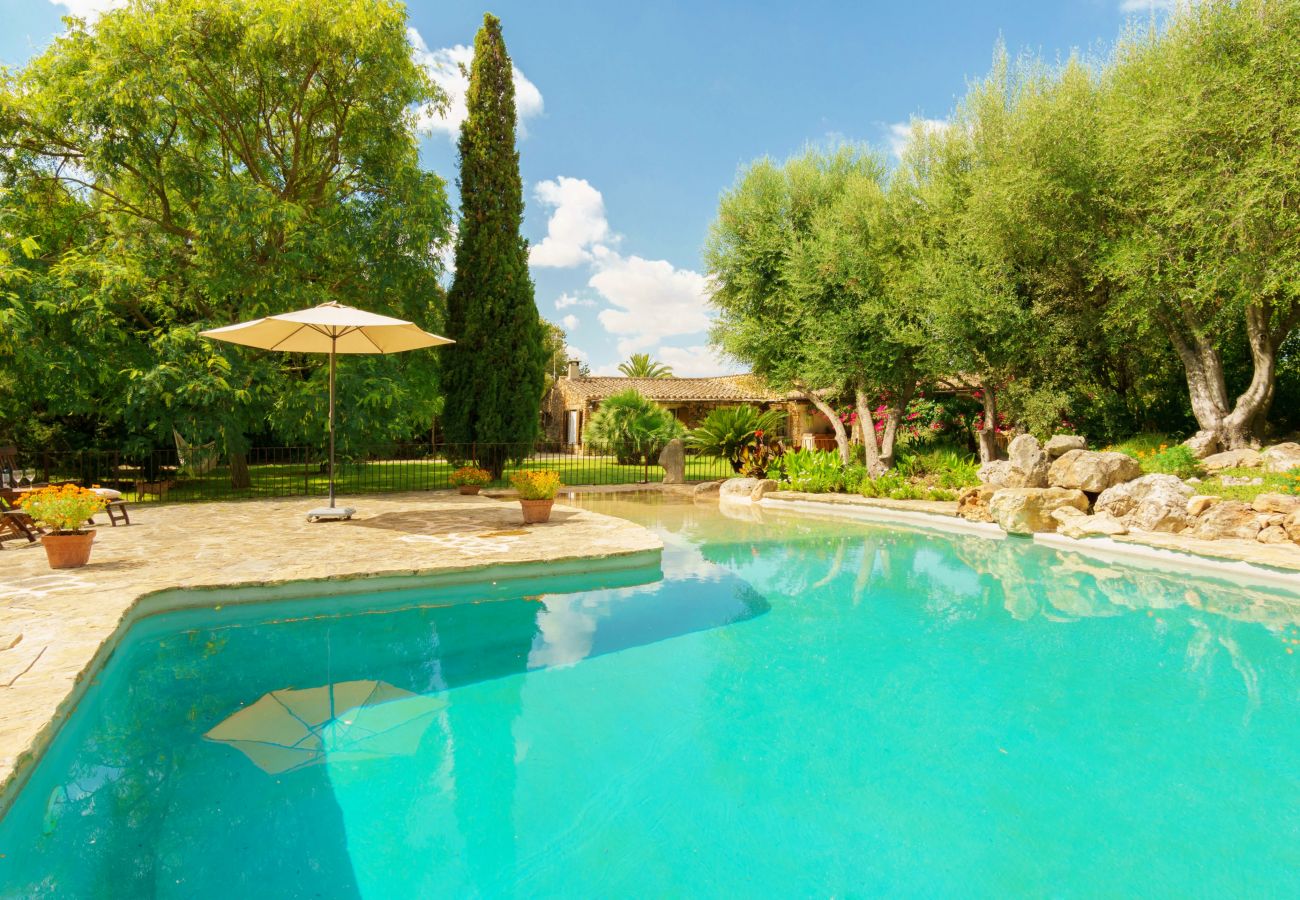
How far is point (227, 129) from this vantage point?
1342 cm

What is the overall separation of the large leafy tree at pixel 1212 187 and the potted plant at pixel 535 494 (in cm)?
1046

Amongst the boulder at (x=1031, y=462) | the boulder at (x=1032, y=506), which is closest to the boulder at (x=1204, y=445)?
the boulder at (x=1031, y=462)

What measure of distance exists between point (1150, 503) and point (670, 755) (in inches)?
364

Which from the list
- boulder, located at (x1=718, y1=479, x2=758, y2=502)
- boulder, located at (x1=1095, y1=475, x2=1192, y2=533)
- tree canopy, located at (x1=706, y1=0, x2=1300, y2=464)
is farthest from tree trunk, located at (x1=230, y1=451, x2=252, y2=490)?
boulder, located at (x1=1095, y1=475, x2=1192, y2=533)

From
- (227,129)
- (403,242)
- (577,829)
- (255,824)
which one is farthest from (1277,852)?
(227,129)

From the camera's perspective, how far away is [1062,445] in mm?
11898

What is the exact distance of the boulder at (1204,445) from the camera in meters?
11.6

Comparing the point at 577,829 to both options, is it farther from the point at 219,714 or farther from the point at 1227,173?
the point at 1227,173

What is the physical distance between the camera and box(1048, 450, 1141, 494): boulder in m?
10.6

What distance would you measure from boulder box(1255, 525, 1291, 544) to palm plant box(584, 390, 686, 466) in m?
13.8

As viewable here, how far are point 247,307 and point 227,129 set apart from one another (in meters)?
4.17

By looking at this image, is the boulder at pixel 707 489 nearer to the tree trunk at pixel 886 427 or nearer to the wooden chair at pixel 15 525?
the tree trunk at pixel 886 427

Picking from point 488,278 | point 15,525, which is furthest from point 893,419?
point 15,525

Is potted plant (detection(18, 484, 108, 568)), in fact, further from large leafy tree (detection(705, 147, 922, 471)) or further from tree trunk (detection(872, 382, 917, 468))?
tree trunk (detection(872, 382, 917, 468))
